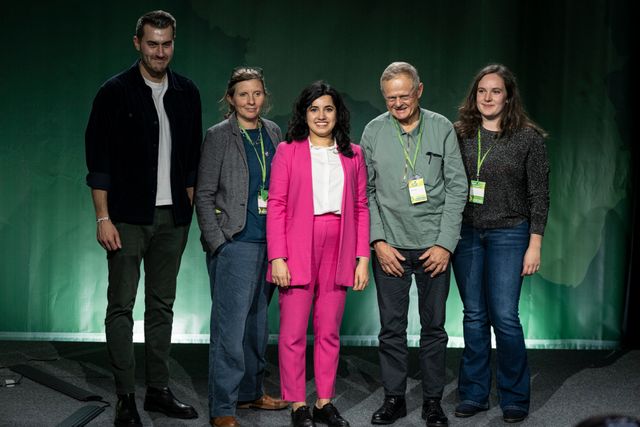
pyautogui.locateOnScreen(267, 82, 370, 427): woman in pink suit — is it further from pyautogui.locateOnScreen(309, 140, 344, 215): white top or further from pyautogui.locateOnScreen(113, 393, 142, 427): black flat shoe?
pyautogui.locateOnScreen(113, 393, 142, 427): black flat shoe

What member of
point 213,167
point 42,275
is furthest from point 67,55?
point 213,167

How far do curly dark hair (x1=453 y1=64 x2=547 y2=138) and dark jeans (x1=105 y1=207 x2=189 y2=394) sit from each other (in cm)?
121

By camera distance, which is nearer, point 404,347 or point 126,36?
point 404,347

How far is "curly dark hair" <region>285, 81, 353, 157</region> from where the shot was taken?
296 centimetres

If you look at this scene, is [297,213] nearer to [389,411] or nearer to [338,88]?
[389,411]

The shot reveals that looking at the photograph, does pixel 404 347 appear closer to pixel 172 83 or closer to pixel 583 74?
pixel 172 83

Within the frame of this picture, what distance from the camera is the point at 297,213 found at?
115 inches

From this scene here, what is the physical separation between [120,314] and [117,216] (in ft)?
1.23

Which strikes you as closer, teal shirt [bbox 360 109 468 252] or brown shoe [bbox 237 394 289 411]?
teal shirt [bbox 360 109 468 252]

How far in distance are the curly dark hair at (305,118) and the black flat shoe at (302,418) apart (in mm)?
969

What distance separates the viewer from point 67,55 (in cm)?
471

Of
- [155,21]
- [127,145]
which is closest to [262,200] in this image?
[127,145]

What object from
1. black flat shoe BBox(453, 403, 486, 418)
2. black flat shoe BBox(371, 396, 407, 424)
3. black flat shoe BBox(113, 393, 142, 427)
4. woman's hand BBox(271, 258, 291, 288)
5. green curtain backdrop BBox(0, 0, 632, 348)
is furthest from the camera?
green curtain backdrop BBox(0, 0, 632, 348)

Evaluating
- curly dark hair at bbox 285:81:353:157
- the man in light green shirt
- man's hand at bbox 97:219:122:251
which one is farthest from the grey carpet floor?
curly dark hair at bbox 285:81:353:157
